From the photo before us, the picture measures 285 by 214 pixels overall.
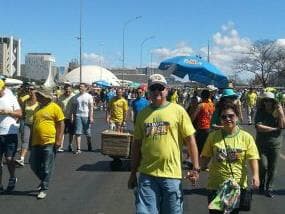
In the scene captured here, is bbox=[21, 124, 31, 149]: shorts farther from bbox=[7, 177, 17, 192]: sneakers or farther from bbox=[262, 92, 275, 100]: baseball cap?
bbox=[262, 92, 275, 100]: baseball cap

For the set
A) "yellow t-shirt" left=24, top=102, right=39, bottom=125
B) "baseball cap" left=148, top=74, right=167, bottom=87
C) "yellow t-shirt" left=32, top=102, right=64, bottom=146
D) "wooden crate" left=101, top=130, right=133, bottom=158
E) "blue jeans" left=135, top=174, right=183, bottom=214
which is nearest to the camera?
"blue jeans" left=135, top=174, right=183, bottom=214

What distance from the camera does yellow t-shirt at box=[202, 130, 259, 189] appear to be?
5414 millimetres

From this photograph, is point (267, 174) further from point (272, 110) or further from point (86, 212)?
point (86, 212)

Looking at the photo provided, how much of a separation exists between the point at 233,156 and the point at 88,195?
3.85 meters

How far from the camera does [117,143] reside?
36.2ft

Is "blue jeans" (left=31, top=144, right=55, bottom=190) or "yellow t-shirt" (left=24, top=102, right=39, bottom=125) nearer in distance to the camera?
"blue jeans" (left=31, top=144, right=55, bottom=190)

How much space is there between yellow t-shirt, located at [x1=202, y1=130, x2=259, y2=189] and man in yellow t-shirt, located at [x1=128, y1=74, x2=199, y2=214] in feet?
1.32

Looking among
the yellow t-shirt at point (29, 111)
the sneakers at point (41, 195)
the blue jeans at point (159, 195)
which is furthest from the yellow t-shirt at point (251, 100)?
the blue jeans at point (159, 195)

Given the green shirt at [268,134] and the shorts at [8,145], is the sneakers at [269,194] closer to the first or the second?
the green shirt at [268,134]

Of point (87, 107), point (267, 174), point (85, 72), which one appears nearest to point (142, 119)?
point (267, 174)

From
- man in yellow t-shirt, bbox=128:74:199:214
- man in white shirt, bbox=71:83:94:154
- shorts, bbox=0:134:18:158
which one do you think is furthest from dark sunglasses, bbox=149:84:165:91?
man in white shirt, bbox=71:83:94:154

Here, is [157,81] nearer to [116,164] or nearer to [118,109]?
[116,164]

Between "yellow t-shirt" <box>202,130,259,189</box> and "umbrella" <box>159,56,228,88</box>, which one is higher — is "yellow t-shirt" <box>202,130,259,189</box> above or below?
below

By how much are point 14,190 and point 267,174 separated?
3.93m
